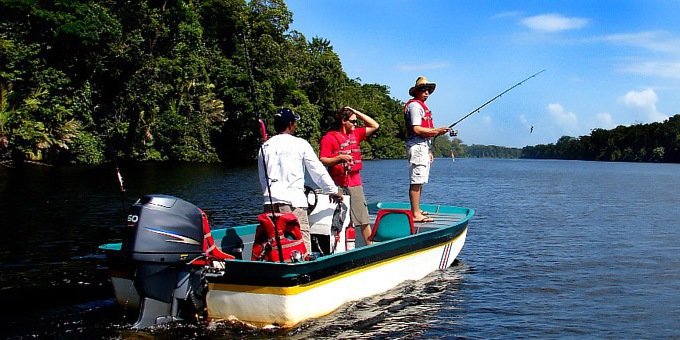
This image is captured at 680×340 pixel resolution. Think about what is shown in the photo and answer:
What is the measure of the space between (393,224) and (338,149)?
2.12 meters

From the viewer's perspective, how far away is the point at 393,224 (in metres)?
10.2

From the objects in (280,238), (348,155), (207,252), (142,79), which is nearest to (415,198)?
(348,155)

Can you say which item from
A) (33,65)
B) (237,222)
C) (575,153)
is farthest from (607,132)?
(237,222)

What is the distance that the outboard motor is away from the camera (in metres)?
6.45

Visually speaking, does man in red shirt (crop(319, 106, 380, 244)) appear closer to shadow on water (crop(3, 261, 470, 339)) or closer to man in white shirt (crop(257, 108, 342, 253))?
man in white shirt (crop(257, 108, 342, 253))

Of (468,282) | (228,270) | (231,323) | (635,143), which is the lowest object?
(468,282)

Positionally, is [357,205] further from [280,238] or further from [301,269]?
[301,269]

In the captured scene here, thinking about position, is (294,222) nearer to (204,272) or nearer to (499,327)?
(204,272)

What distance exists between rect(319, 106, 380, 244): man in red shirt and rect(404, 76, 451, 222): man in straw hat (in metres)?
1.27

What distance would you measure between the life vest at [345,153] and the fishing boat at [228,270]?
60cm

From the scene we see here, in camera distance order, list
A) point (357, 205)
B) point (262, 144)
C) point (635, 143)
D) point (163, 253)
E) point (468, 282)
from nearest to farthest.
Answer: point (163, 253)
point (262, 144)
point (357, 205)
point (468, 282)
point (635, 143)

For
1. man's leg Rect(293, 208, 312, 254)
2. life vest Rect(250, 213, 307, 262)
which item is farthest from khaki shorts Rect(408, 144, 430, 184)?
life vest Rect(250, 213, 307, 262)

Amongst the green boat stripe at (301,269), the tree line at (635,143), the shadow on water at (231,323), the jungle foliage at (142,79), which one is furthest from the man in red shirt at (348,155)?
the tree line at (635,143)

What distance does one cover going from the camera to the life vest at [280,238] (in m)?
7.16
